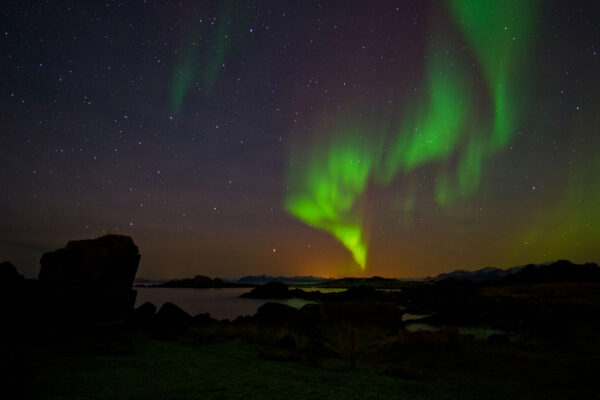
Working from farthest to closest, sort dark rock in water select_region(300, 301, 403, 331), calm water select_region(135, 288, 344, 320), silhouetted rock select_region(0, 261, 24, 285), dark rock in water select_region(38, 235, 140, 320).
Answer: calm water select_region(135, 288, 344, 320) → dark rock in water select_region(300, 301, 403, 331) → dark rock in water select_region(38, 235, 140, 320) → silhouetted rock select_region(0, 261, 24, 285)

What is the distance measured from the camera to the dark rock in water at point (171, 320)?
81.8 ft

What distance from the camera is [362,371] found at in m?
16.0

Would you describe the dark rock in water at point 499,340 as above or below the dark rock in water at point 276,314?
below

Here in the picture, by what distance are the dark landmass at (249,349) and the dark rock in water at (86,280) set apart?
78 millimetres

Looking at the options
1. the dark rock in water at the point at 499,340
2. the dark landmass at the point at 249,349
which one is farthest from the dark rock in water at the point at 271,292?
the dark rock in water at the point at 499,340

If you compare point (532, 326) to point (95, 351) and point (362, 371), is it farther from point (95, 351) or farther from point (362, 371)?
point (95, 351)

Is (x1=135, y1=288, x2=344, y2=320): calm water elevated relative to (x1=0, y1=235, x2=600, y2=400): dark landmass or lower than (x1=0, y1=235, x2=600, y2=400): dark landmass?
lower

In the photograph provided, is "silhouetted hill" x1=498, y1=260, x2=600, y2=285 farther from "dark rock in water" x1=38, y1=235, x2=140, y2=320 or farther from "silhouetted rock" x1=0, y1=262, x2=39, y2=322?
"silhouetted rock" x1=0, y1=262, x2=39, y2=322

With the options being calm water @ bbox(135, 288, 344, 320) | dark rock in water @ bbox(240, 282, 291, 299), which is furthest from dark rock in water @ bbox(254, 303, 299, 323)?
dark rock in water @ bbox(240, 282, 291, 299)

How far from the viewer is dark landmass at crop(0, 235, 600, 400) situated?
11.9 m

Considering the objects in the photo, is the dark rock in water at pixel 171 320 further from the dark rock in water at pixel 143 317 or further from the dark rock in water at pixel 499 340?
the dark rock in water at pixel 499 340

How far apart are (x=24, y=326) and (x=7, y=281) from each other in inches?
243

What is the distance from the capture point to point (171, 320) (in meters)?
26.1

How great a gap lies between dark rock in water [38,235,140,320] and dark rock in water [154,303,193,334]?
385 cm
